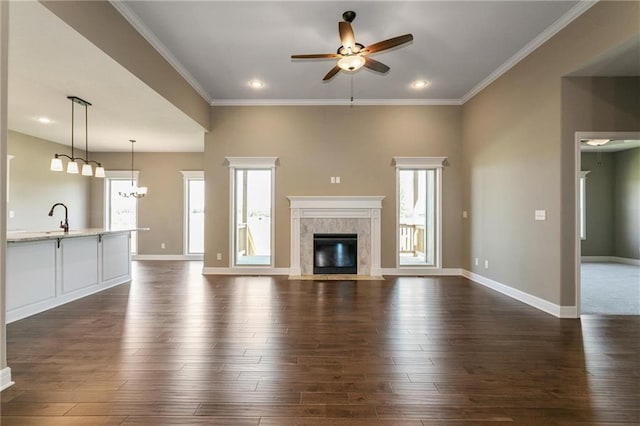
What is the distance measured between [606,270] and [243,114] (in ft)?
27.2

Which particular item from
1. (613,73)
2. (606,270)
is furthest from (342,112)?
(606,270)

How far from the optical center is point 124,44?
335cm

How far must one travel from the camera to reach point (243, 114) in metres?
6.06

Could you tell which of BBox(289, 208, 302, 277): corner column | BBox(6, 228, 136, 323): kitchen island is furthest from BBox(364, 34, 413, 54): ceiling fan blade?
BBox(6, 228, 136, 323): kitchen island

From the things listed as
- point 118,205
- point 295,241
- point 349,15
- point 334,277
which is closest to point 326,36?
point 349,15

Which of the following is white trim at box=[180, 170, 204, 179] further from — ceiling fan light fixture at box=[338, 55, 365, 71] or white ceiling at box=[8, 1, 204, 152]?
ceiling fan light fixture at box=[338, 55, 365, 71]

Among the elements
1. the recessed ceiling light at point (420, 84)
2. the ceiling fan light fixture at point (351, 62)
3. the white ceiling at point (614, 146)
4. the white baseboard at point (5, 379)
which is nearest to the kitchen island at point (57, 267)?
the white baseboard at point (5, 379)

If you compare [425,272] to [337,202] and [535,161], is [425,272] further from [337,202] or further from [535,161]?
[535,161]

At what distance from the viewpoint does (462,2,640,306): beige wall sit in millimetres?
3291

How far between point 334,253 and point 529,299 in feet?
10.5

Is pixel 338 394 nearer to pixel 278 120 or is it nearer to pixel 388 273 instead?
pixel 388 273

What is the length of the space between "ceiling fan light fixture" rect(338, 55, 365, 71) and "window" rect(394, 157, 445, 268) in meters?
2.74

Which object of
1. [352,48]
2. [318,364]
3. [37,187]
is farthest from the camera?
[37,187]

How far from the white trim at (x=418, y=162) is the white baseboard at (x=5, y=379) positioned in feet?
18.9
